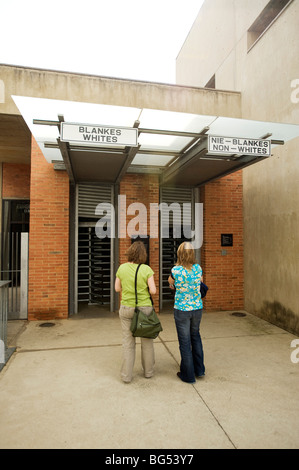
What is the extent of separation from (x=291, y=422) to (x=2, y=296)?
4.48 m

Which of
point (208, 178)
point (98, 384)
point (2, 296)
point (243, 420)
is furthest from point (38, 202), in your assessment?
point (243, 420)

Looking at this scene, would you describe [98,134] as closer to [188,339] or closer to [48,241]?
[188,339]

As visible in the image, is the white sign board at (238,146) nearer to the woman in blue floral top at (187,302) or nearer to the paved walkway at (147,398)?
the woman in blue floral top at (187,302)

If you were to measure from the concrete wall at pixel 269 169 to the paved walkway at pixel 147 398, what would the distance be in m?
1.46

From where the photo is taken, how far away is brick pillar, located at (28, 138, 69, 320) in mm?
7371

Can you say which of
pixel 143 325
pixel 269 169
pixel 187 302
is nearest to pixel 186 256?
pixel 187 302

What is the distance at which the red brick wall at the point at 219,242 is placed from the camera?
334 inches

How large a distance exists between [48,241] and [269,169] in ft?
18.5

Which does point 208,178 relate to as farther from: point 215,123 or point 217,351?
point 217,351

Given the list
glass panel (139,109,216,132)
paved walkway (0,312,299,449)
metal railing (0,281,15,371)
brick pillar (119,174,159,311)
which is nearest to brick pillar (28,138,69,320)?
paved walkway (0,312,299,449)

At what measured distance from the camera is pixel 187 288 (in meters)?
4.04

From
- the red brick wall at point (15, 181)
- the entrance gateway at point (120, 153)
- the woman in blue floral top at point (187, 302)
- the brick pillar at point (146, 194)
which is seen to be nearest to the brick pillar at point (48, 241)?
the entrance gateway at point (120, 153)

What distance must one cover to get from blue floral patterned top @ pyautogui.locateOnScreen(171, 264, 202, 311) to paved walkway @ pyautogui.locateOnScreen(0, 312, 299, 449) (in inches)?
41.9

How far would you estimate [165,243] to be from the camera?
909 cm
